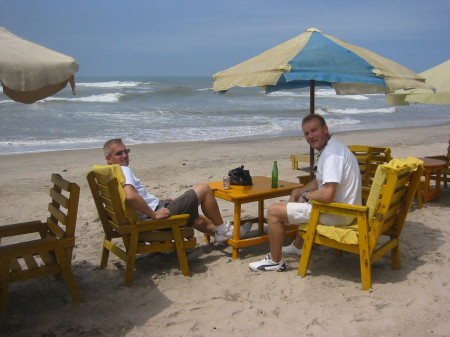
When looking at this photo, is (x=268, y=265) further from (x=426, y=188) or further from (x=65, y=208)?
(x=426, y=188)

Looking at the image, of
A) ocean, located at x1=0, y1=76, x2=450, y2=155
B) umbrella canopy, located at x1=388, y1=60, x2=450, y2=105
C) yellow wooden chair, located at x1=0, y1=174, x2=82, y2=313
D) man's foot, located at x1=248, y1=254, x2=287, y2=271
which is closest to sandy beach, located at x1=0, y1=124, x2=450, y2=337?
man's foot, located at x1=248, y1=254, x2=287, y2=271

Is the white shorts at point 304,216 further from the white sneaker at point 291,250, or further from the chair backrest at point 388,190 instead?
the white sneaker at point 291,250

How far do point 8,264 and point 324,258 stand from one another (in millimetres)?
2633

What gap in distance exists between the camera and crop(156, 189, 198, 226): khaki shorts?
13.9 feet

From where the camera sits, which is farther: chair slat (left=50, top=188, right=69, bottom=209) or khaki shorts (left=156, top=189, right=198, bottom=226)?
khaki shorts (left=156, top=189, right=198, bottom=226)

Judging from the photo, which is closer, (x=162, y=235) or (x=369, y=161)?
(x=162, y=235)

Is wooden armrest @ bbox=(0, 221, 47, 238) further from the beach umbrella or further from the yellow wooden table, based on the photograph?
the beach umbrella

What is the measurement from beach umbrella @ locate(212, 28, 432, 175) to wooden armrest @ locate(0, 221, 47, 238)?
6.59ft

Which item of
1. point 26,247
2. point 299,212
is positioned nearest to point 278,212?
point 299,212

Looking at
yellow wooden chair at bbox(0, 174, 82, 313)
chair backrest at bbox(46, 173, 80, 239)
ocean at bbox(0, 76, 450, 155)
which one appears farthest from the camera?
ocean at bbox(0, 76, 450, 155)

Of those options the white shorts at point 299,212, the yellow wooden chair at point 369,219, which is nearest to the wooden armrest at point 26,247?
the white shorts at point 299,212

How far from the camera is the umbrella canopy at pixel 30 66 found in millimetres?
2516

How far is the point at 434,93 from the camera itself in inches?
227

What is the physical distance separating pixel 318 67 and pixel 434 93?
95.9 inches
